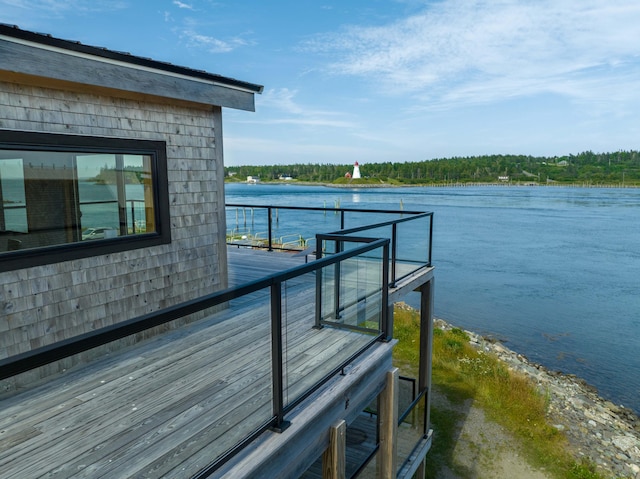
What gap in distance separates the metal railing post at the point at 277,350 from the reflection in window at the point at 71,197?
258 centimetres

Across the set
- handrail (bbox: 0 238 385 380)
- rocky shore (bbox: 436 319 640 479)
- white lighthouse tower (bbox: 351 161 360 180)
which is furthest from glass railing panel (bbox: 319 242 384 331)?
white lighthouse tower (bbox: 351 161 360 180)

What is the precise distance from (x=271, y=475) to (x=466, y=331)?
17.2 metres

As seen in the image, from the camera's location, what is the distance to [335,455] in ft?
11.5

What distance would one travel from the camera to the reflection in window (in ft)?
12.0

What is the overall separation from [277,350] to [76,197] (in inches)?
110

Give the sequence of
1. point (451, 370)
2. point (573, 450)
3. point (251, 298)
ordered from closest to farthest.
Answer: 1. point (251, 298)
2. point (573, 450)
3. point (451, 370)

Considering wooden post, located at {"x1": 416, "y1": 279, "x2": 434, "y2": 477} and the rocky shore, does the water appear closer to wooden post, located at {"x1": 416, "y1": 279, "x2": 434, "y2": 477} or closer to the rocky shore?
the rocky shore

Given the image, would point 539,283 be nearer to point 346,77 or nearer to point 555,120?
point 346,77

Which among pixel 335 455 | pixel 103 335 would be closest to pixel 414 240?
pixel 335 455

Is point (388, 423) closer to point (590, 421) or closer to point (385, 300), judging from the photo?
point (385, 300)

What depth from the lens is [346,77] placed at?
125 feet

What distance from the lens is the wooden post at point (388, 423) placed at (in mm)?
4609

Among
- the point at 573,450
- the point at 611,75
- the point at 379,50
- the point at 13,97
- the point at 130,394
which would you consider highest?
the point at 611,75

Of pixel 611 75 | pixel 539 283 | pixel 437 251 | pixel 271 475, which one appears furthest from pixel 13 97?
pixel 611 75
